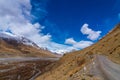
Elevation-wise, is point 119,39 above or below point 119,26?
below

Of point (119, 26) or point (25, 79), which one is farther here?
point (25, 79)

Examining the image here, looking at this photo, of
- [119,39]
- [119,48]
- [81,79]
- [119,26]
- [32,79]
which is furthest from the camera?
[32,79]

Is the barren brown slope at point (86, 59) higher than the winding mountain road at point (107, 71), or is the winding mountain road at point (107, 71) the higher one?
the barren brown slope at point (86, 59)

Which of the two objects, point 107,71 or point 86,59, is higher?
point 86,59

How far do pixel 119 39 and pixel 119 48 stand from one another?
913 centimetres

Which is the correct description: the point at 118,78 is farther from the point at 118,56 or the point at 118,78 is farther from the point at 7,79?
the point at 7,79

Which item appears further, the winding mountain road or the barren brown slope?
the barren brown slope

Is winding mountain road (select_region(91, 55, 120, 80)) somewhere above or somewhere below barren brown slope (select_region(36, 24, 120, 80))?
below

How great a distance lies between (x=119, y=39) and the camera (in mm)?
57781

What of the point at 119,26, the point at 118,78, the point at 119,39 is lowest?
the point at 118,78

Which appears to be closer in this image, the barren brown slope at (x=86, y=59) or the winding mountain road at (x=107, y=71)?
the winding mountain road at (x=107, y=71)

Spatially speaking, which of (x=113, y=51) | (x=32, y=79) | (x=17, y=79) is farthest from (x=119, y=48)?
(x=17, y=79)

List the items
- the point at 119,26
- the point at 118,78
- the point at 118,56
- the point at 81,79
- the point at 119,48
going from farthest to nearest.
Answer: the point at 119,26, the point at 119,48, the point at 118,56, the point at 81,79, the point at 118,78

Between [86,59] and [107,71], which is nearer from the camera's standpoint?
[107,71]
